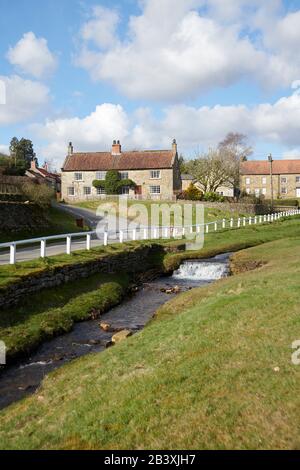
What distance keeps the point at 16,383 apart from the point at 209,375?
15.3ft

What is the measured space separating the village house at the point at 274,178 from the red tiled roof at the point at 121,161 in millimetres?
37021

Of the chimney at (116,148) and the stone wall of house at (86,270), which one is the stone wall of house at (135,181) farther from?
the stone wall of house at (86,270)

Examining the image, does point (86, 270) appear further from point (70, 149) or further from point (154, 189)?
point (70, 149)

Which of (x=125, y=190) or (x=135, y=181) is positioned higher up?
(x=135, y=181)

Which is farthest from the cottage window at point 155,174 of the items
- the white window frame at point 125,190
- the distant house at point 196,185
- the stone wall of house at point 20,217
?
the stone wall of house at point 20,217

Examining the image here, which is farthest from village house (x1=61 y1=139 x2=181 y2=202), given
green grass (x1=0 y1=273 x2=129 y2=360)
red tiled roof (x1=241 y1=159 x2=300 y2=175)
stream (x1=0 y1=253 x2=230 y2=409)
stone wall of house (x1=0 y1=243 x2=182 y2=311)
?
green grass (x1=0 y1=273 x2=129 y2=360)

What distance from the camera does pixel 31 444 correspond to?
20.2ft

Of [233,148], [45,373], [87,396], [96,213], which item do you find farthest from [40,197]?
[233,148]

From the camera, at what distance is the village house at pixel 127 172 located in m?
69.5

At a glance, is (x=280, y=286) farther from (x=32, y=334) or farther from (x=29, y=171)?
(x=29, y=171)

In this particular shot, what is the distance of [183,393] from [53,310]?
8.53 meters

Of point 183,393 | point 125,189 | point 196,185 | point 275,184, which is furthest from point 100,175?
point 183,393

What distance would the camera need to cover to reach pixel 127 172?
233 feet

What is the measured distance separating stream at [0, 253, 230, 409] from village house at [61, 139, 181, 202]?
4651cm
